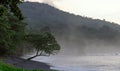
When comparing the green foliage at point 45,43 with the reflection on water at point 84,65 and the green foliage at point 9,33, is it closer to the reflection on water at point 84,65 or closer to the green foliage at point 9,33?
the green foliage at point 9,33

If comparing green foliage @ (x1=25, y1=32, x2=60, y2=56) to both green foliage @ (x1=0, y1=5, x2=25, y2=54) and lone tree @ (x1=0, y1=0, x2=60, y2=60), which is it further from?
green foliage @ (x1=0, y1=5, x2=25, y2=54)

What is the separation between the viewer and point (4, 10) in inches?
→ 1115

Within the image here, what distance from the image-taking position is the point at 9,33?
92625 millimetres

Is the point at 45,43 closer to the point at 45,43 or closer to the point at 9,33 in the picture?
the point at 45,43

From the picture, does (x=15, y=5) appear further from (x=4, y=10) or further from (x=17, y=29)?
(x=17, y=29)

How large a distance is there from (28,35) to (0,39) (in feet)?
81.9

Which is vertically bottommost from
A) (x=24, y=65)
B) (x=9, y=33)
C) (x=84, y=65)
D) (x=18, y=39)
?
(x=84, y=65)

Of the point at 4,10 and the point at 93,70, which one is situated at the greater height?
the point at 4,10

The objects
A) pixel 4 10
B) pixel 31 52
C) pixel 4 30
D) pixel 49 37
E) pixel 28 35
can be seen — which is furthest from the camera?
pixel 31 52

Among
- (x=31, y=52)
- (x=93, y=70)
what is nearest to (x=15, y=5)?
(x=93, y=70)

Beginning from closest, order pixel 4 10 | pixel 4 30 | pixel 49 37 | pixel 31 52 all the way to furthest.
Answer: pixel 4 10, pixel 4 30, pixel 49 37, pixel 31 52

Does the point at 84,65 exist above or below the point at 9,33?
below

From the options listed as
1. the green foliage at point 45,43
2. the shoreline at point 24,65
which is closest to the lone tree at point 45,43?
the green foliage at point 45,43

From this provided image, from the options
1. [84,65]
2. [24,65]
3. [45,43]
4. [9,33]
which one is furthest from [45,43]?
[84,65]
